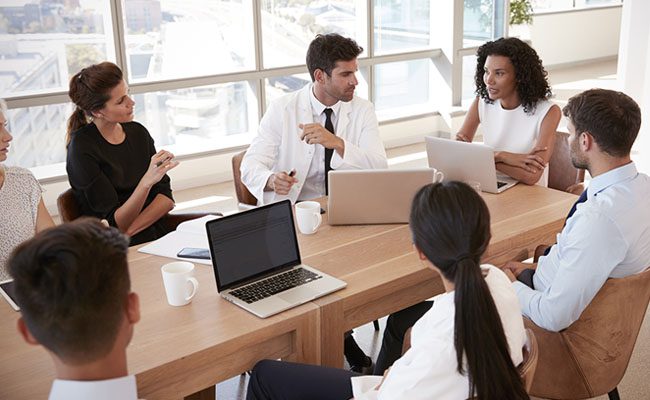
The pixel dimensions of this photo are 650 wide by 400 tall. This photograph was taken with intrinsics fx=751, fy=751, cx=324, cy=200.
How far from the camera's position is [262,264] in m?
2.19

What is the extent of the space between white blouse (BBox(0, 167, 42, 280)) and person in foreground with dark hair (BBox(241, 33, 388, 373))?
0.85 meters

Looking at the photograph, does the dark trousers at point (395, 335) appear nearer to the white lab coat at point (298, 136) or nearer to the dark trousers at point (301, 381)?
the dark trousers at point (301, 381)

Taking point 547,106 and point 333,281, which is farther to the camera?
point 547,106

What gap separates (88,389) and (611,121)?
1708mm

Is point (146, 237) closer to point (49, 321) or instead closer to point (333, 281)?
point (333, 281)

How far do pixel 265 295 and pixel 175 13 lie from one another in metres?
3.74

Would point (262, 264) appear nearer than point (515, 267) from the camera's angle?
Yes

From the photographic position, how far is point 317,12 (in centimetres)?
603

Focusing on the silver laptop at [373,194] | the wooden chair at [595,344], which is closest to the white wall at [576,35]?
the silver laptop at [373,194]

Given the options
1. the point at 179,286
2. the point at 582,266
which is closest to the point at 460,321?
the point at 582,266

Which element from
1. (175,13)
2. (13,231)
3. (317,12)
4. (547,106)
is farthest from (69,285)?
(317,12)

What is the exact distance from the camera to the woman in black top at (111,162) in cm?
296

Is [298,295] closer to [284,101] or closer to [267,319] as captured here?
[267,319]

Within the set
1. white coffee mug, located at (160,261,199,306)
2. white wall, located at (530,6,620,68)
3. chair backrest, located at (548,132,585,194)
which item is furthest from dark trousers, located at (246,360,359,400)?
white wall, located at (530,6,620,68)
